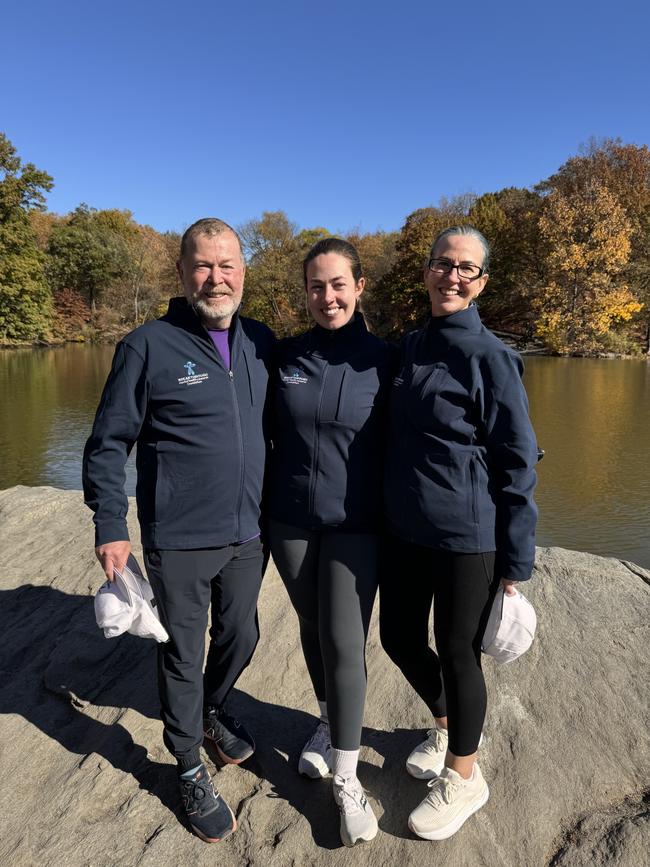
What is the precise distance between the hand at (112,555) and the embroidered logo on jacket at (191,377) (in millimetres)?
662

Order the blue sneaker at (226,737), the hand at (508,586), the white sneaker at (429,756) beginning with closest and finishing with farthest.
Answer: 1. the hand at (508,586)
2. the white sneaker at (429,756)
3. the blue sneaker at (226,737)

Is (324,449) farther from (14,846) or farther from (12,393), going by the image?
(12,393)

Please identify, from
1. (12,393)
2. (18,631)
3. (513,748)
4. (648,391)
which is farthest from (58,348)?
(513,748)

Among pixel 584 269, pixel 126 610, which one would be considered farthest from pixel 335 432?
pixel 584 269

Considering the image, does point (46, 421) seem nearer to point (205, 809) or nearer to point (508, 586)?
point (205, 809)

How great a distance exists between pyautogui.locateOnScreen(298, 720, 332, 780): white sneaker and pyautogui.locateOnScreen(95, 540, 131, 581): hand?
1.14m

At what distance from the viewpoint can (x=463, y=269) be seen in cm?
199

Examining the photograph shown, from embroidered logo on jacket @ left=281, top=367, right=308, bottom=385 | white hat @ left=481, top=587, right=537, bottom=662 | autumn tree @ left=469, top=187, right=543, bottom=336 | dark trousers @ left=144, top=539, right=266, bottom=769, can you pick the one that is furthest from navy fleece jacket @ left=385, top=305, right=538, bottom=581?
autumn tree @ left=469, top=187, right=543, bottom=336

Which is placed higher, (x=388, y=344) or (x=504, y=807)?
(x=388, y=344)

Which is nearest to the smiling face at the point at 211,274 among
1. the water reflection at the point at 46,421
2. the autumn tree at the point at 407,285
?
the water reflection at the point at 46,421

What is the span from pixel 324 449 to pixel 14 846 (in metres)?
1.90

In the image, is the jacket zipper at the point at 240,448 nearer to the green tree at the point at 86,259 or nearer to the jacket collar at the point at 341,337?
the jacket collar at the point at 341,337

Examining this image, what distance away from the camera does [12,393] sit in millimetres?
16422

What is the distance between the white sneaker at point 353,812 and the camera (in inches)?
78.3
